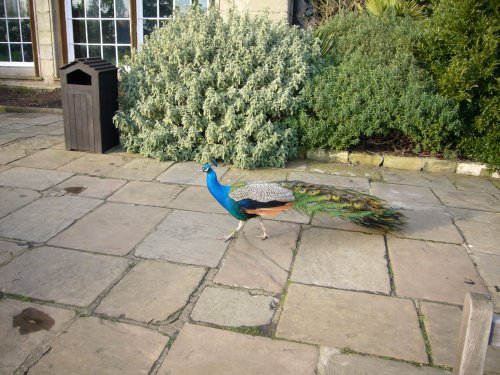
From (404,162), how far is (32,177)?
4735mm

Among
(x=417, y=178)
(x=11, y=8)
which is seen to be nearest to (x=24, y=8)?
(x=11, y=8)

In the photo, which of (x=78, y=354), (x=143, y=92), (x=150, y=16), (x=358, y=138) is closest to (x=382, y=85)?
(x=358, y=138)

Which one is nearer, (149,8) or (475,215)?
(475,215)

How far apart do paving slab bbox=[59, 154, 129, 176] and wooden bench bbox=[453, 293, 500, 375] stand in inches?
Result: 178

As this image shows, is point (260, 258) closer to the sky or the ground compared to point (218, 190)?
closer to the ground

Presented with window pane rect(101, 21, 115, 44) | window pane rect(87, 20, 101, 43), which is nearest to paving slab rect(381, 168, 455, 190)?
window pane rect(101, 21, 115, 44)

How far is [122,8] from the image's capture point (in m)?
10.2

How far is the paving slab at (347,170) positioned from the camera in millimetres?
5445

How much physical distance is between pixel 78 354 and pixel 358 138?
14.9ft

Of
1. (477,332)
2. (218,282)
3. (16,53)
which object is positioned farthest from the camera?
(16,53)

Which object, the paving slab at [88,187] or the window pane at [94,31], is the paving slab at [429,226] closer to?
the paving slab at [88,187]

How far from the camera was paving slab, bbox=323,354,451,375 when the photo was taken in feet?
7.22

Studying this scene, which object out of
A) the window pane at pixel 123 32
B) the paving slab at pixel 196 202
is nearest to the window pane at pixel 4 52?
the window pane at pixel 123 32

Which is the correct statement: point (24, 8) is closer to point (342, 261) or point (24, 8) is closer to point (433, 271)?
point (342, 261)
